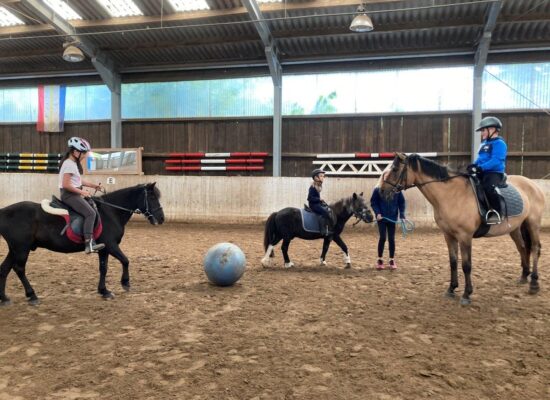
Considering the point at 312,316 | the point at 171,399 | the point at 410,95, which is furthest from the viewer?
the point at 410,95

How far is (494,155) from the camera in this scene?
5441 millimetres

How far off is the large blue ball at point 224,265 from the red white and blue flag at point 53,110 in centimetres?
1470

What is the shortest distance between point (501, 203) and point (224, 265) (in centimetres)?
403

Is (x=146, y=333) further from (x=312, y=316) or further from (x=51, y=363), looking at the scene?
(x=312, y=316)

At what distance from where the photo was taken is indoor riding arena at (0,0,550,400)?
3629 millimetres

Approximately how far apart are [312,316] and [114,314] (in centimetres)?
242

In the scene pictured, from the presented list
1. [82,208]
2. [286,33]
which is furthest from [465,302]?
[286,33]

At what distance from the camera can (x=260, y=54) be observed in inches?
615

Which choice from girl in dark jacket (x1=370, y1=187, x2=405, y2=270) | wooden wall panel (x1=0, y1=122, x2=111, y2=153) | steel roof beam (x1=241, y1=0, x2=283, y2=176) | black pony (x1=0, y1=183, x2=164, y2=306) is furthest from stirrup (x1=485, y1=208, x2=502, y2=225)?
wooden wall panel (x1=0, y1=122, x2=111, y2=153)

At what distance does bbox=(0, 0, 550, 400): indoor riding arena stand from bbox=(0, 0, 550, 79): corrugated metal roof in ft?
0.27

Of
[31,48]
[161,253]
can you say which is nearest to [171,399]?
[161,253]

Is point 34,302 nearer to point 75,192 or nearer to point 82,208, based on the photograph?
point 82,208

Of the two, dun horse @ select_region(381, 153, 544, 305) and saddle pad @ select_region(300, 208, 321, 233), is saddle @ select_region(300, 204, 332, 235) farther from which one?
dun horse @ select_region(381, 153, 544, 305)

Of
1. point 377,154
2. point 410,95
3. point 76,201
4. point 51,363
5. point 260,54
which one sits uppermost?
point 260,54
